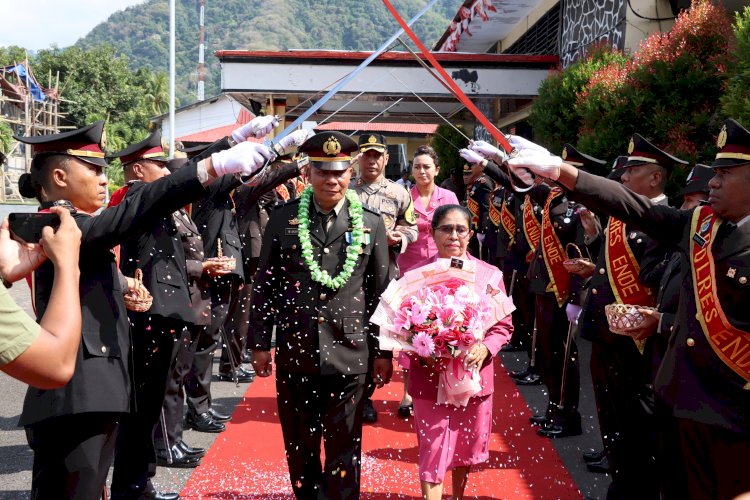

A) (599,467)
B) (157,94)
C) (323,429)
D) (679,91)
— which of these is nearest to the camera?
(323,429)

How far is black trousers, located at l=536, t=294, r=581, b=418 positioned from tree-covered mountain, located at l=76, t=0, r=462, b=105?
106 meters

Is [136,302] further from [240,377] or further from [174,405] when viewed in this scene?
[240,377]

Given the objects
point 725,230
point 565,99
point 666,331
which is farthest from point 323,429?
point 565,99

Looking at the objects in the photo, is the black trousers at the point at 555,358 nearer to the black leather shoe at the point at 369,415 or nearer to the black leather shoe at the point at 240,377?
the black leather shoe at the point at 369,415

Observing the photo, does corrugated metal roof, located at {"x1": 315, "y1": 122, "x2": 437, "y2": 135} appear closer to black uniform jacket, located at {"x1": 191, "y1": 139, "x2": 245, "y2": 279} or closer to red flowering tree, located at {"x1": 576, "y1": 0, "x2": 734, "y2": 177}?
red flowering tree, located at {"x1": 576, "y1": 0, "x2": 734, "y2": 177}

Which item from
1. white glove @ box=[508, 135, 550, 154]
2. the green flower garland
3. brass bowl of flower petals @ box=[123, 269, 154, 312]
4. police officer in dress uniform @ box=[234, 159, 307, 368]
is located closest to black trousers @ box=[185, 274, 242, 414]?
police officer in dress uniform @ box=[234, 159, 307, 368]

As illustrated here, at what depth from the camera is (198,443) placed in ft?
19.1

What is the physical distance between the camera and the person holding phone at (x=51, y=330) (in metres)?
1.95

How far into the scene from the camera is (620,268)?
15.3ft

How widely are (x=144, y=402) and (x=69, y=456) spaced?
1469mm

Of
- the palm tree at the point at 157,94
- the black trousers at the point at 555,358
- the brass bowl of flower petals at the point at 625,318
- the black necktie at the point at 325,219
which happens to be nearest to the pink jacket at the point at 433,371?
the brass bowl of flower petals at the point at 625,318

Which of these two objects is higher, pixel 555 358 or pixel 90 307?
pixel 90 307

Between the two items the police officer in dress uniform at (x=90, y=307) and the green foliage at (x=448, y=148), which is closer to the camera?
the police officer in dress uniform at (x=90, y=307)

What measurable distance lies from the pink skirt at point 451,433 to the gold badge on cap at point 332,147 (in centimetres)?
146
